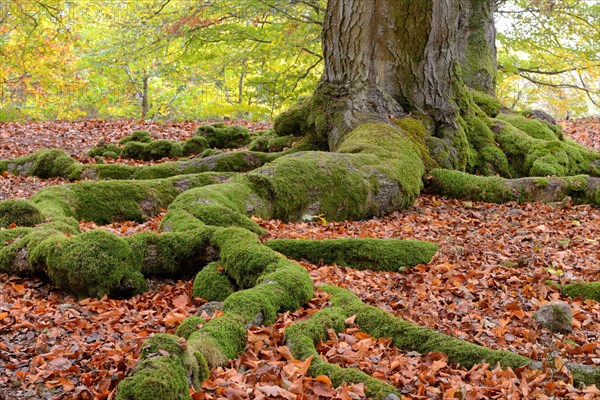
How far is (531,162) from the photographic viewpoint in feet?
35.0

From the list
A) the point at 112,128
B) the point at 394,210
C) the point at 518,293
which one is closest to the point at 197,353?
the point at 518,293

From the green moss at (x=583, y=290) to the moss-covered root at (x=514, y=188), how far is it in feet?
12.7

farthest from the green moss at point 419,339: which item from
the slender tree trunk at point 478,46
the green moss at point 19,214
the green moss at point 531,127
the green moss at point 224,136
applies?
the slender tree trunk at point 478,46

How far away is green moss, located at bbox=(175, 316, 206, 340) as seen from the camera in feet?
12.7

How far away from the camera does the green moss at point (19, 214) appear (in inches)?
245

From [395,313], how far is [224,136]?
9189 mm

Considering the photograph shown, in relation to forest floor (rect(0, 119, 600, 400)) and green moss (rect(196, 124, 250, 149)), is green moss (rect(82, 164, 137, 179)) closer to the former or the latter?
Result: forest floor (rect(0, 119, 600, 400))

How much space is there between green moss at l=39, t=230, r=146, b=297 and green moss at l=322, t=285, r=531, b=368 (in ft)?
6.15

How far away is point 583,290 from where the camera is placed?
5438 mm

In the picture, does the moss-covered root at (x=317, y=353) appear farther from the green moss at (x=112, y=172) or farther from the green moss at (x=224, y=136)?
the green moss at (x=224, y=136)

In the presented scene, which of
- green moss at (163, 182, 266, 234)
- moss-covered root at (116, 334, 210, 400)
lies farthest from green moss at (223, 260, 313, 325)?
green moss at (163, 182, 266, 234)

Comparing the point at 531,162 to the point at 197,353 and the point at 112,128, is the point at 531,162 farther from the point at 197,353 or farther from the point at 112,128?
the point at 112,128

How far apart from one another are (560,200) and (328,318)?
245 inches

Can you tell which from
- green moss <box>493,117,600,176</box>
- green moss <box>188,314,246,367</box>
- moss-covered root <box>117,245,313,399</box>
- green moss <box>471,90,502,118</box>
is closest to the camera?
moss-covered root <box>117,245,313,399</box>
